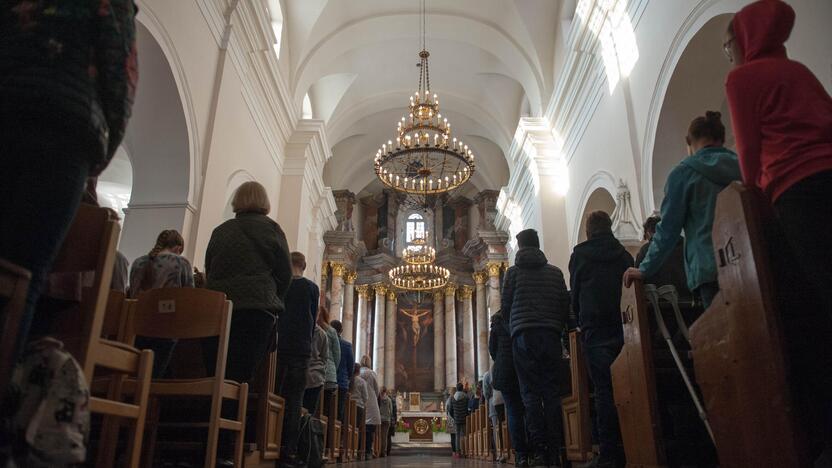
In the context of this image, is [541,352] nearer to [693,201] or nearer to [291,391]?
[291,391]

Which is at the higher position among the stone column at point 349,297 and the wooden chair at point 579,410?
the stone column at point 349,297

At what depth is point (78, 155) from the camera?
1351 mm

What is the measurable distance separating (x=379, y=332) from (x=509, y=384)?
1495 centimetres

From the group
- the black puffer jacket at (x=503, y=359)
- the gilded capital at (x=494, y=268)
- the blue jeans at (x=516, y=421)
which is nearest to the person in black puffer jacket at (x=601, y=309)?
the black puffer jacket at (x=503, y=359)

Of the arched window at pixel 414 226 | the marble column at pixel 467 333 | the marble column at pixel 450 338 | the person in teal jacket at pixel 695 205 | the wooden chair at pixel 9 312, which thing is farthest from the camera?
the arched window at pixel 414 226

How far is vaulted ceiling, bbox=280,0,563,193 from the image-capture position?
10.9 metres

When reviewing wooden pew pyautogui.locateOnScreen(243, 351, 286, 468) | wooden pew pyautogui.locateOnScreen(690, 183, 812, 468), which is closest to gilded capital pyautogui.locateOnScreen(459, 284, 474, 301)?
wooden pew pyautogui.locateOnScreen(243, 351, 286, 468)

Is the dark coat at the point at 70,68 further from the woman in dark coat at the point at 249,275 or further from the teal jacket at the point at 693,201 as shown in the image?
the teal jacket at the point at 693,201

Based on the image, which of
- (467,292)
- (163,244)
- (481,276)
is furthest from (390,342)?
(163,244)

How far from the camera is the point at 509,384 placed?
4812mm

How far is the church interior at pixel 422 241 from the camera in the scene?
1720mm

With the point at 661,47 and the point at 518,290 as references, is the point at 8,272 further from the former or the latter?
the point at 661,47

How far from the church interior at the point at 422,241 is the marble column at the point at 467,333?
0.25 metres

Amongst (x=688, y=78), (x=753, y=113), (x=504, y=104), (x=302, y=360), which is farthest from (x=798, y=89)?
(x=504, y=104)
